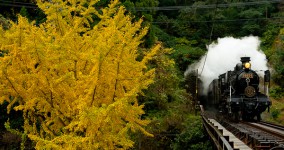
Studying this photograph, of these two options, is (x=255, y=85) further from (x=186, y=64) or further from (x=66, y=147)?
(x=186, y=64)

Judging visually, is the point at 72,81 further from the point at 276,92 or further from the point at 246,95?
the point at 276,92

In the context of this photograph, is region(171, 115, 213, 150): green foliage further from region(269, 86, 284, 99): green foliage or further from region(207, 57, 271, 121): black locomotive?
region(269, 86, 284, 99): green foliage

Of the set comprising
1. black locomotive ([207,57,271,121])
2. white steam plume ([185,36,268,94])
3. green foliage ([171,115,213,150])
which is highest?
white steam plume ([185,36,268,94])

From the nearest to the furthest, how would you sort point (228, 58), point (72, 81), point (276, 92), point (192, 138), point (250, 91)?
point (72, 81) → point (250, 91) → point (192, 138) → point (228, 58) → point (276, 92)

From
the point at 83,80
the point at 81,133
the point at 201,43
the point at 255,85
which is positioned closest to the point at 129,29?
the point at 83,80

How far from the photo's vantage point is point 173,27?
4456 centimetres

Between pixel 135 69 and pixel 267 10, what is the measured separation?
41.9 metres

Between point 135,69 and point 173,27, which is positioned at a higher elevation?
point 173,27

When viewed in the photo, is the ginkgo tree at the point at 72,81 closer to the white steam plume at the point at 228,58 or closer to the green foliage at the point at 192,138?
the green foliage at the point at 192,138

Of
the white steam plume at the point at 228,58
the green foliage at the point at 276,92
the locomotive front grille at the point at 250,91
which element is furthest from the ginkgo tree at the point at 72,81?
the green foliage at the point at 276,92

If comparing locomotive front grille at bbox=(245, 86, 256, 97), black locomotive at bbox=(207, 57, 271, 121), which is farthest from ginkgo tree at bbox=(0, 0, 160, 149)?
locomotive front grille at bbox=(245, 86, 256, 97)

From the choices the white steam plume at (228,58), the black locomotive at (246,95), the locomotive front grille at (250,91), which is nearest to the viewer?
the black locomotive at (246,95)

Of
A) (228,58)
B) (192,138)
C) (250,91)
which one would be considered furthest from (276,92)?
(192,138)

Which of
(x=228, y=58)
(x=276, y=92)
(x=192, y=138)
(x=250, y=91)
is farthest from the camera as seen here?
(x=276, y=92)
